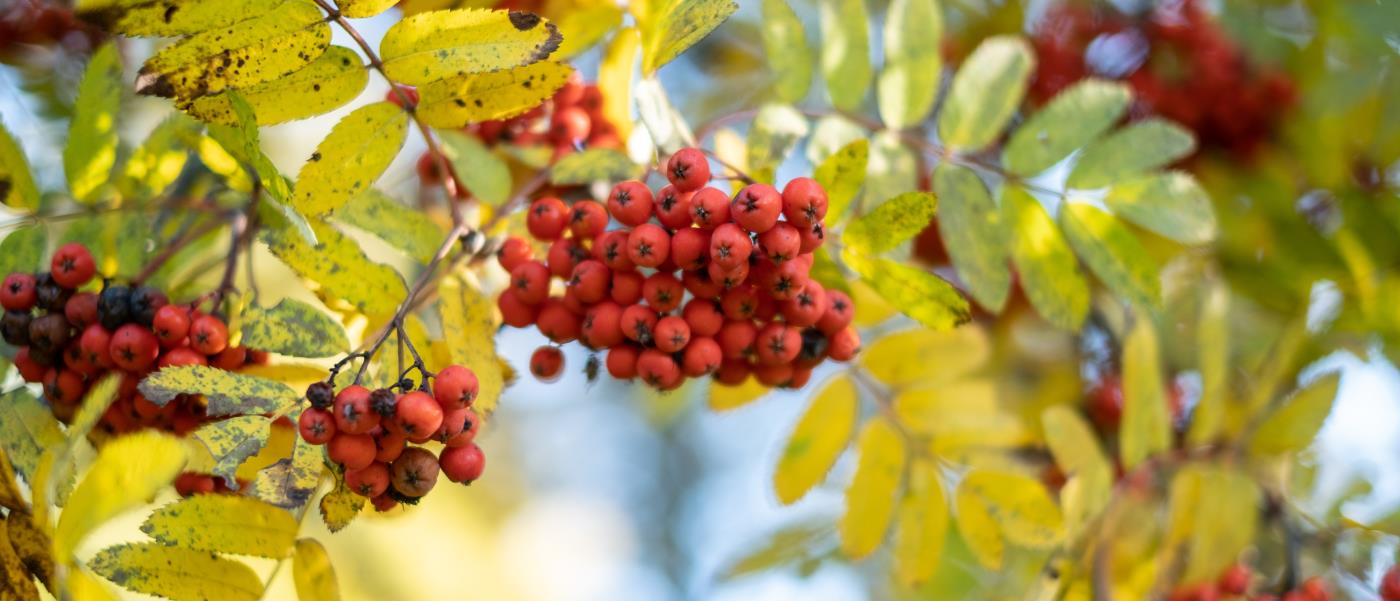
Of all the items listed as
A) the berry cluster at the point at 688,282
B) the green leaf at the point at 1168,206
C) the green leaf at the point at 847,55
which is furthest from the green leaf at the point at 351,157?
the green leaf at the point at 1168,206

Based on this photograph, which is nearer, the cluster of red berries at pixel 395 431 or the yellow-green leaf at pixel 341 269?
the cluster of red berries at pixel 395 431

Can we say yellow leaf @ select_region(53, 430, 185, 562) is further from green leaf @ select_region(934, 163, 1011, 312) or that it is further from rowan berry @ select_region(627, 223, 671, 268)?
green leaf @ select_region(934, 163, 1011, 312)

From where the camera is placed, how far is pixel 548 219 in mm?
1578

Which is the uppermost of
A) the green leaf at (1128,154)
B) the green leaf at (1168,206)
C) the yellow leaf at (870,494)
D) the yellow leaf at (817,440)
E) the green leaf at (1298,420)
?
the green leaf at (1128,154)

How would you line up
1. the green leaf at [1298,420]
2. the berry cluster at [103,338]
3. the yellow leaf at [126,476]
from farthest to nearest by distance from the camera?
the green leaf at [1298,420], the berry cluster at [103,338], the yellow leaf at [126,476]

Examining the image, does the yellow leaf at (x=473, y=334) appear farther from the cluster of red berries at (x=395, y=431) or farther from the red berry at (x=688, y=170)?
the red berry at (x=688, y=170)

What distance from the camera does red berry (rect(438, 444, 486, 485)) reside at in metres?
1.33

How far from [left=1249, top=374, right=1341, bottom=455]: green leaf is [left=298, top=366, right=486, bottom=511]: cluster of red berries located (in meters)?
1.77

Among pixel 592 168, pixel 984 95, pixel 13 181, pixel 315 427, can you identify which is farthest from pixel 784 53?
pixel 13 181

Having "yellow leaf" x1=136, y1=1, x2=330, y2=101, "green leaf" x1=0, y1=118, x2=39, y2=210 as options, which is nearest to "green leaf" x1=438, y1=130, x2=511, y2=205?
"yellow leaf" x1=136, y1=1, x2=330, y2=101

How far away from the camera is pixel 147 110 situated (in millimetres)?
2582

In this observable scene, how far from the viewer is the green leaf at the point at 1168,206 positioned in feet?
6.15

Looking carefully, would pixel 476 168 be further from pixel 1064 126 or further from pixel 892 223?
pixel 1064 126

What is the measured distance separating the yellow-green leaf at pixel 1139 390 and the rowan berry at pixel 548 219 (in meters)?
1.25
